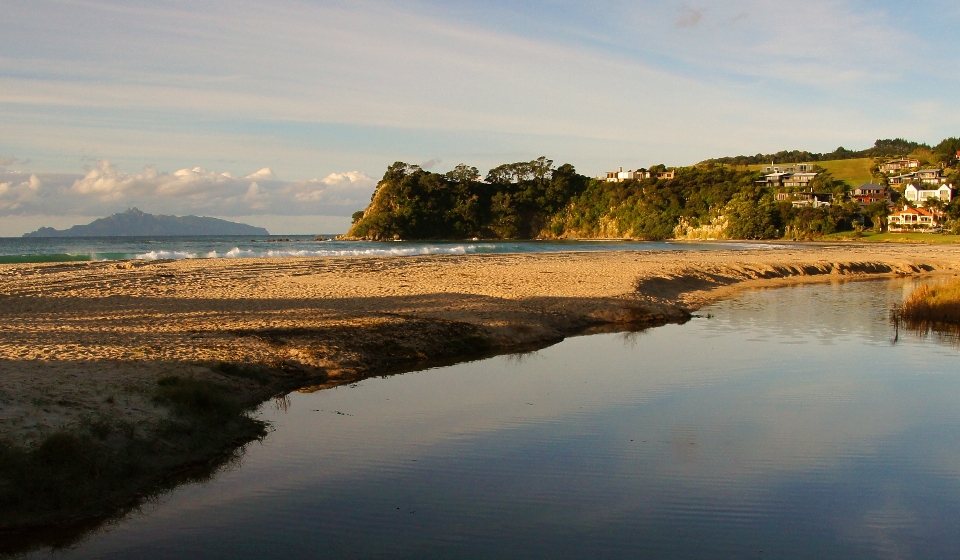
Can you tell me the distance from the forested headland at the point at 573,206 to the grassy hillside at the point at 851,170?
9.25m

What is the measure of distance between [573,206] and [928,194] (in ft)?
224

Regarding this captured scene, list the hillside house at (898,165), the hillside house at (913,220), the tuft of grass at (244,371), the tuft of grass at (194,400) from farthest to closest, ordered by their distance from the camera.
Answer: the hillside house at (898,165) → the hillside house at (913,220) → the tuft of grass at (244,371) → the tuft of grass at (194,400)

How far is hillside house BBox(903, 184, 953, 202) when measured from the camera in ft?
401

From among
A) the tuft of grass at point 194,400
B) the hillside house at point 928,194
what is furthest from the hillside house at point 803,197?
the tuft of grass at point 194,400

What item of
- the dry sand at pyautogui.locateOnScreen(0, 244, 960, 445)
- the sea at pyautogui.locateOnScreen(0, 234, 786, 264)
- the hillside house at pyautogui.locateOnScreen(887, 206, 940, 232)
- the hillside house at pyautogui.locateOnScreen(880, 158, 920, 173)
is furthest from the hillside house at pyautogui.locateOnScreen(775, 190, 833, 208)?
the dry sand at pyautogui.locateOnScreen(0, 244, 960, 445)

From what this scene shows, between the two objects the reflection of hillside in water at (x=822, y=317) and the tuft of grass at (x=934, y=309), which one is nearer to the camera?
the reflection of hillside in water at (x=822, y=317)

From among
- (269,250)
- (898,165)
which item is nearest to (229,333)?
(269,250)

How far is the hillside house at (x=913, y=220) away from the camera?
11242cm

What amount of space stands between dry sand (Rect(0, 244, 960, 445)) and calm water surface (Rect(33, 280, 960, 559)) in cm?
184

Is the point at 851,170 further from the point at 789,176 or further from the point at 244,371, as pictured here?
the point at 244,371

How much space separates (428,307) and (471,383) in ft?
26.2

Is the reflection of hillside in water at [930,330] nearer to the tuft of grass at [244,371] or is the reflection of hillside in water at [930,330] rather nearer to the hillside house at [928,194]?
the tuft of grass at [244,371]

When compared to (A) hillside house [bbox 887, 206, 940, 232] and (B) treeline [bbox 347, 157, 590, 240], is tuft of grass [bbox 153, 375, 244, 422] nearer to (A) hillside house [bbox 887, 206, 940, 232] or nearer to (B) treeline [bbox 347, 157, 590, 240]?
(A) hillside house [bbox 887, 206, 940, 232]

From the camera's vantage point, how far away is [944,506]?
8836mm
